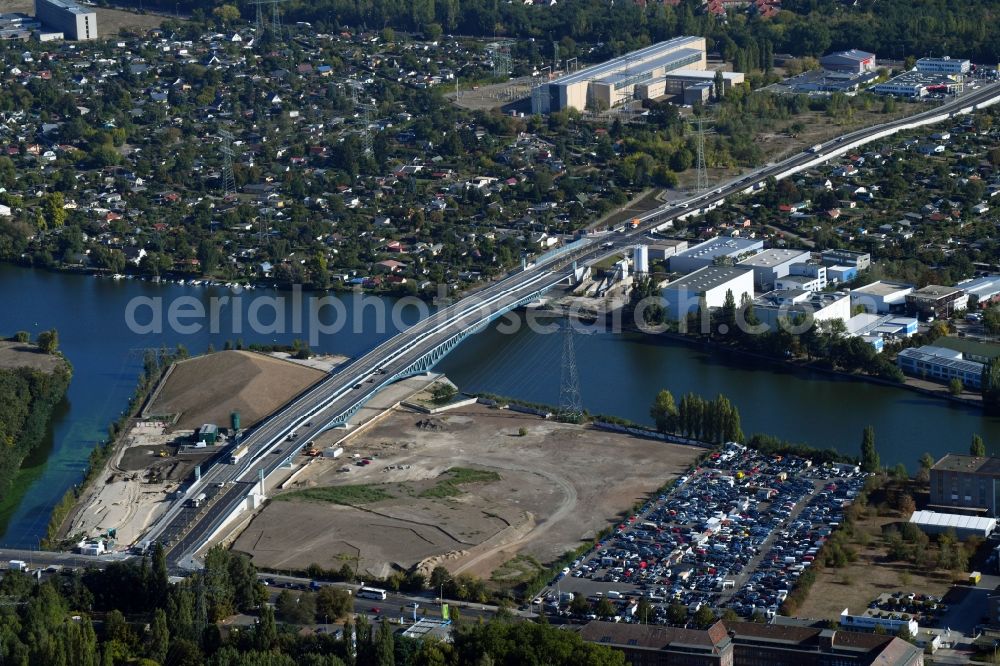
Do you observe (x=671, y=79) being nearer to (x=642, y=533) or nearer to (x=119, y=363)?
(x=119, y=363)

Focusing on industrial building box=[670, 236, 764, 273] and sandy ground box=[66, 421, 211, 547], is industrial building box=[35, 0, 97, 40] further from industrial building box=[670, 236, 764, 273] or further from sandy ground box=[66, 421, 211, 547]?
sandy ground box=[66, 421, 211, 547]

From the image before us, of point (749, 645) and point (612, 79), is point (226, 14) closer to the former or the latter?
point (612, 79)

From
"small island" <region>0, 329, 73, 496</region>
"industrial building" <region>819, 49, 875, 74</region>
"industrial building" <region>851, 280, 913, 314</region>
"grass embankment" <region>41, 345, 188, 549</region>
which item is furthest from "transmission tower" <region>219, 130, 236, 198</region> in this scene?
"industrial building" <region>819, 49, 875, 74</region>

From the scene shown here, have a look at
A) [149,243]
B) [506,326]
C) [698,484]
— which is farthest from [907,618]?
[149,243]

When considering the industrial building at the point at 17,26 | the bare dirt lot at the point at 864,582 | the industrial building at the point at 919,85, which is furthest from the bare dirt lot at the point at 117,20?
the bare dirt lot at the point at 864,582

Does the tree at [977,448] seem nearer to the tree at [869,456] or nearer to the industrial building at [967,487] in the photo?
the industrial building at [967,487]

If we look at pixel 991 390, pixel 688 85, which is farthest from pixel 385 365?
pixel 688 85
